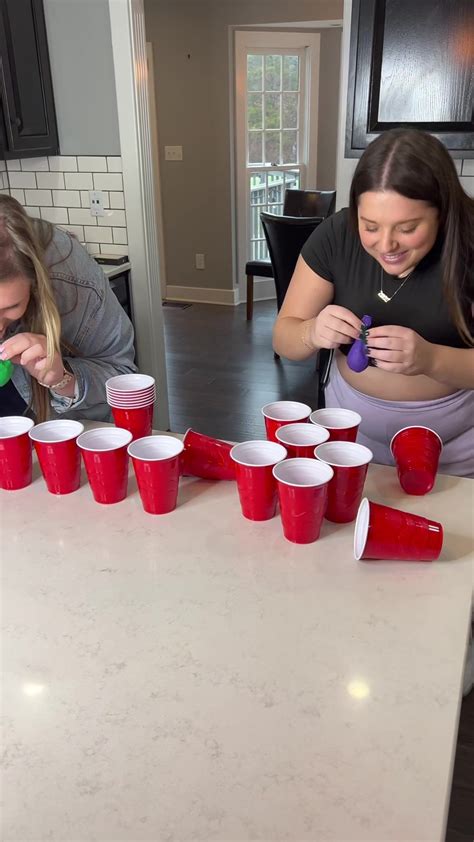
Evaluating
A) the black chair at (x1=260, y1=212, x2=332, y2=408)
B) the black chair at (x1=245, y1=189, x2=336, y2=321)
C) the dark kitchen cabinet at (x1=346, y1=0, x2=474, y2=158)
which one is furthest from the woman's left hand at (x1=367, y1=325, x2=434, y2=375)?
the black chair at (x1=245, y1=189, x2=336, y2=321)

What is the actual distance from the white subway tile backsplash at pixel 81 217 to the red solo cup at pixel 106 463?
2.12m

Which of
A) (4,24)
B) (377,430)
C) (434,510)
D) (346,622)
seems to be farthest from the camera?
(4,24)

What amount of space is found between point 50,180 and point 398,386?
2.27m

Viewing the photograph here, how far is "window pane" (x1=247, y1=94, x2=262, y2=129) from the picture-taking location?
5641 mm

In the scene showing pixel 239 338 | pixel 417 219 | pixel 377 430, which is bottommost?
pixel 239 338

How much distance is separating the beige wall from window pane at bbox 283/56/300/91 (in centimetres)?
24

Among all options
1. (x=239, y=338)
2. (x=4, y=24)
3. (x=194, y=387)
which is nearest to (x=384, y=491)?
(x=4, y=24)

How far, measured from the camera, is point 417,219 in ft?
3.88

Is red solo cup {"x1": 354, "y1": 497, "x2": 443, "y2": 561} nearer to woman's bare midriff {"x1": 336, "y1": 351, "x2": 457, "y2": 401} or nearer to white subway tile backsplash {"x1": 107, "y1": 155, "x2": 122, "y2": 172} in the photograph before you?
woman's bare midriff {"x1": 336, "y1": 351, "x2": 457, "y2": 401}

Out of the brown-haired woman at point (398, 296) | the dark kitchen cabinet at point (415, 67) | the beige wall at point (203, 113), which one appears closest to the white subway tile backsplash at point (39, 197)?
the dark kitchen cabinet at point (415, 67)

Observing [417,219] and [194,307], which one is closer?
[417,219]

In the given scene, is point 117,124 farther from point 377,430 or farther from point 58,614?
point 58,614

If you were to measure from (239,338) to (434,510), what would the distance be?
4141 millimetres

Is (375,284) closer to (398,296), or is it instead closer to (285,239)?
(398,296)
